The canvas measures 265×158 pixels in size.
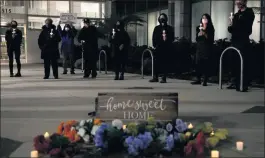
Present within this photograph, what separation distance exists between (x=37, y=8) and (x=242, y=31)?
27.2 meters

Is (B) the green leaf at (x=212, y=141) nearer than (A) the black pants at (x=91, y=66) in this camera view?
Yes

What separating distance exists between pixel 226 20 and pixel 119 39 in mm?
9272

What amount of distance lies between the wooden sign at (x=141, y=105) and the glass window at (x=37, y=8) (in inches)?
1171

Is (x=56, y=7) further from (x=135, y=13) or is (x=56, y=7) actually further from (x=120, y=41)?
(x=120, y=41)

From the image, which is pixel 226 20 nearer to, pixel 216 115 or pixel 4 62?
pixel 216 115

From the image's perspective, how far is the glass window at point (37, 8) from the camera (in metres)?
33.4

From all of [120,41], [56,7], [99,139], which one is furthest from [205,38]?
[56,7]

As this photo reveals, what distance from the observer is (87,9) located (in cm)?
3628

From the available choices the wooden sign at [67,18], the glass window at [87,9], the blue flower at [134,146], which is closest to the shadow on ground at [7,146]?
the blue flower at [134,146]

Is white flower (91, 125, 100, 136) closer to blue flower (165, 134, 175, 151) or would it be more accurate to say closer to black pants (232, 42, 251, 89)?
blue flower (165, 134, 175, 151)

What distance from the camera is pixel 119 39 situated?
1217cm

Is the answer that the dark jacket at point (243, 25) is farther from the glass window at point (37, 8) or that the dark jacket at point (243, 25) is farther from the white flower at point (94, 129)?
the glass window at point (37, 8)

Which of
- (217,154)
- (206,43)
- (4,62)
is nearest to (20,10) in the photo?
(4,62)

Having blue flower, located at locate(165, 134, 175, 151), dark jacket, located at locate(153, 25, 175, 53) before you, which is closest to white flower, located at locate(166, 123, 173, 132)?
blue flower, located at locate(165, 134, 175, 151)
